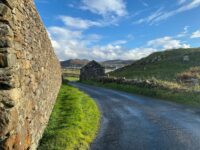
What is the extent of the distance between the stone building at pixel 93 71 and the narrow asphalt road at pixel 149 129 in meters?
50.0

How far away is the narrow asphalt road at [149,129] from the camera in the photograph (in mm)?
10977

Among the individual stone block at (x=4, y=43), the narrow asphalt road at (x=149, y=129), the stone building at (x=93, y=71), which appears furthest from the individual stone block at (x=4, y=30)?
the stone building at (x=93, y=71)

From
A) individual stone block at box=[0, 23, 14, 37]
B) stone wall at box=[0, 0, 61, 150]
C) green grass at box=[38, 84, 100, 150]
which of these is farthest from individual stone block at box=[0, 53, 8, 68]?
A: green grass at box=[38, 84, 100, 150]

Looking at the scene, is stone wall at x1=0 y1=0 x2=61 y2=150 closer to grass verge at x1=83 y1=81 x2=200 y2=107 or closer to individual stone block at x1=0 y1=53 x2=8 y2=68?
individual stone block at x1=0 y1=53 x2=8 y2=68

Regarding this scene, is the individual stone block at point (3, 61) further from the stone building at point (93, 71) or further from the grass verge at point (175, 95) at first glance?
the stone building at point (93, 71)

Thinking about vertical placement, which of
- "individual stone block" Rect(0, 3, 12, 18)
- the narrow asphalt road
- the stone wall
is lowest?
the narrow asphalt road

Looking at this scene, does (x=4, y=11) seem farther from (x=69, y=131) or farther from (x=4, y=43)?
(x=69, y=131)

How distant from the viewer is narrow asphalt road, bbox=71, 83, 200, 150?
11.0m

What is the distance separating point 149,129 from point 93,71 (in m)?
58.1

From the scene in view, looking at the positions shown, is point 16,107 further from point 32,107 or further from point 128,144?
point 128,144

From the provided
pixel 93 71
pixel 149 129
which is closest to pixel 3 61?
pixel 149 129

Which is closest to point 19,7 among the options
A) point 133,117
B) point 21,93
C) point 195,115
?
point 21,93

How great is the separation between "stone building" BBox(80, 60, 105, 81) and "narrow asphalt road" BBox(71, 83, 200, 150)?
50.0m

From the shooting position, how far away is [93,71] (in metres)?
71.6
